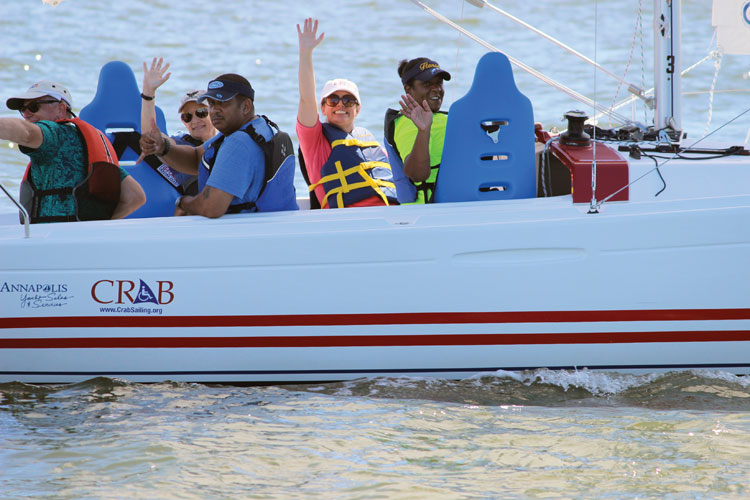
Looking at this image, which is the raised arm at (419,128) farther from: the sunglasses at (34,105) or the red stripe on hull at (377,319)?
the sunglasses at (34,105)

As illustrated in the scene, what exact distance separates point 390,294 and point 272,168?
0.78m

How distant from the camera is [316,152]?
435 cm

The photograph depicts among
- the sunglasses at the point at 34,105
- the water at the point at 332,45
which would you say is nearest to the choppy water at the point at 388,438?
the sunglasses at the point at 34,105

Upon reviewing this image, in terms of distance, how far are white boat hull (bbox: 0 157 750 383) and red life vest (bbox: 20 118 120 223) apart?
299mm

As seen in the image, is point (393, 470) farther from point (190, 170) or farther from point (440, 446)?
point (190, 170)

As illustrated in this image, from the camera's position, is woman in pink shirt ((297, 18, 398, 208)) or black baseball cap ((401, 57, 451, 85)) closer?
black baseball cap ((401, 57, 451, 85))

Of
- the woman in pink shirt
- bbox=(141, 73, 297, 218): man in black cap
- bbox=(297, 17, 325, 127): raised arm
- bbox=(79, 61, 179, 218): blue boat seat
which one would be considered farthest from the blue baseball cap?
bbox=(79, 61, 179, 218): blue boat seat

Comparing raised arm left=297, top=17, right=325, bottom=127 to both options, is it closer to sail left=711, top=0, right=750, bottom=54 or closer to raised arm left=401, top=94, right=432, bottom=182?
raised arm left=401, top=94, right=432, bottom=182

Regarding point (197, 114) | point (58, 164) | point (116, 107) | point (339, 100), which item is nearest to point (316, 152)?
point (339, 100)

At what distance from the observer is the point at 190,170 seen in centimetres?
429

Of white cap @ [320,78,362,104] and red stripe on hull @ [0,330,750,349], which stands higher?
white cap @ [320,78,362,104]

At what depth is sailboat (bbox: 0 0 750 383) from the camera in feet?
11.2

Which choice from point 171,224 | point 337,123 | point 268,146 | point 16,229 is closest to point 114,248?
point 171,224

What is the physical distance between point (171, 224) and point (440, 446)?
4.71 feet
